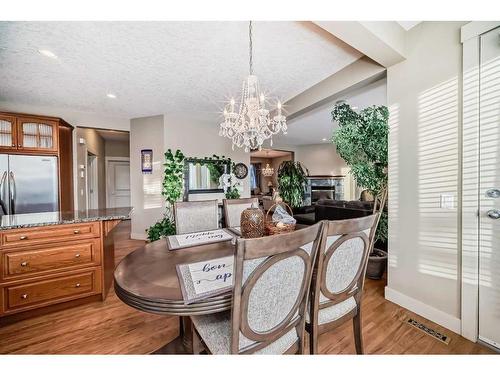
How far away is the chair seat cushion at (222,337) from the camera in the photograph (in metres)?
0.97

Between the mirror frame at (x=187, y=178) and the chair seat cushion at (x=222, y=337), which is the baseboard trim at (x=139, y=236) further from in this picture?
the chair seat cushion at (x=222, y=337)

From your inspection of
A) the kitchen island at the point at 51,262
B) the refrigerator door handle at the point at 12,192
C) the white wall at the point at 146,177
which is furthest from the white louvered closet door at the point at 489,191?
the refrigerator door handle at the point at 12,192

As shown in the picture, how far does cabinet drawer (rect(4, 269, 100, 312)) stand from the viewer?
6.15ft

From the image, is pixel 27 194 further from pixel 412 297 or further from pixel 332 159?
pixel 332 159

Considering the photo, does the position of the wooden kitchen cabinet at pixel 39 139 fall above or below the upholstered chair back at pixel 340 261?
above

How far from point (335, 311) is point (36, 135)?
4.41m

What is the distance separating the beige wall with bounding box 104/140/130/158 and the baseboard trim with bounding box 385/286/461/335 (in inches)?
310

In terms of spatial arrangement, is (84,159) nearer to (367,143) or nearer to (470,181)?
(367,143)

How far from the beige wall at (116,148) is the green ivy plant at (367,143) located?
707 cm

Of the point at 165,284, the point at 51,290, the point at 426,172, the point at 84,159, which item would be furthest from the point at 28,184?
the point at 426,172

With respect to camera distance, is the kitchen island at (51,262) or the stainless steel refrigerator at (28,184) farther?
the stainless steel refrigerator at (28,184)
